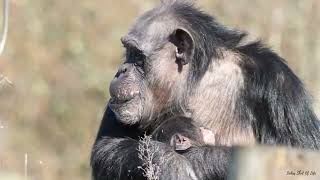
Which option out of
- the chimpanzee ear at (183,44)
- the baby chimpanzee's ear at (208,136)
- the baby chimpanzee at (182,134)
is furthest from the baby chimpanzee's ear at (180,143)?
the chimpanzee ear at (183,44)

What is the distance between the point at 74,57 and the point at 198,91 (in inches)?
154

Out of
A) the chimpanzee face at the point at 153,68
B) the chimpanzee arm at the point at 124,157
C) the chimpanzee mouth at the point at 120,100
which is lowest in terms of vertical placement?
the chimpanzee arm at the point at 124,157

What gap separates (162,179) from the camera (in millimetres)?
5543

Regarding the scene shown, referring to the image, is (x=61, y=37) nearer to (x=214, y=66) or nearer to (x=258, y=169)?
(x=214, y=66)

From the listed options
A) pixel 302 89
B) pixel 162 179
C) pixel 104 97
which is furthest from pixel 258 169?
pixel 104 97

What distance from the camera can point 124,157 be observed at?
5.80 meters

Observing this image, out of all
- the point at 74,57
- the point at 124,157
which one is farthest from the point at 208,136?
the point at 74,57

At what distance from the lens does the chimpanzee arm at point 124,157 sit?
5551mm

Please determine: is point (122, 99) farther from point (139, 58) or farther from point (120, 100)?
point (139, 58)

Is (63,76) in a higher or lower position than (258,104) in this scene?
higher

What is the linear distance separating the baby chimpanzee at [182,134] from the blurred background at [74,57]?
3676 millimetres

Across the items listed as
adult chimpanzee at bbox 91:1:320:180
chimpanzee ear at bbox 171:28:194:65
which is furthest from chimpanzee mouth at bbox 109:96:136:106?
chimpanzee ear at bbox 171:28:194:65

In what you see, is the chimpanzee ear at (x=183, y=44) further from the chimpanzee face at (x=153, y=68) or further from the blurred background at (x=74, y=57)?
A: the blurred background at (x=74, y=57)

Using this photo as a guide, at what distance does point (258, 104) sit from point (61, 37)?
4463 mm
